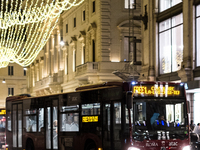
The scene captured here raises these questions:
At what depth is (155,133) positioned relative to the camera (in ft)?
44.5

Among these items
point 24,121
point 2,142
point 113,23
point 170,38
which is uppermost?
point 113,23

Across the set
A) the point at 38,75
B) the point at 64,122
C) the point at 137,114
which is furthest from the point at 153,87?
the point at 38,75

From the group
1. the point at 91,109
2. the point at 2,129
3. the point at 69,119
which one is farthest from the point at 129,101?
the point at 2,129

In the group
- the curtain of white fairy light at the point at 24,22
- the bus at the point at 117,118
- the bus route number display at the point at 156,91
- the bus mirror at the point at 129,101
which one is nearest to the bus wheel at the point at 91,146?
the bus at the point at 117,118

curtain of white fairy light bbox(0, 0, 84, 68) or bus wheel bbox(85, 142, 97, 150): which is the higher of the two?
curtain of white fairy light bbox(0, 0, 84, 68)

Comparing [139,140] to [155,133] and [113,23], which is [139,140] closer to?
[155,133]

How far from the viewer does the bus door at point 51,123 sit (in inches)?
741

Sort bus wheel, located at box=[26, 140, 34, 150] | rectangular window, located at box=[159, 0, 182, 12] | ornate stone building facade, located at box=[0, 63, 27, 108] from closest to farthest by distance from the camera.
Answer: bus wheel, located at box=[26, 140, 34, 150] < rectangular window, located at box=[159, 0, 182, 12] < ornate stone building facade, located at box=[0, 63, 27, 108]

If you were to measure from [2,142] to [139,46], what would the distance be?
17.3 metres

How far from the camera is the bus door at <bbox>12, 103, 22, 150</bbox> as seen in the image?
22.4 metres

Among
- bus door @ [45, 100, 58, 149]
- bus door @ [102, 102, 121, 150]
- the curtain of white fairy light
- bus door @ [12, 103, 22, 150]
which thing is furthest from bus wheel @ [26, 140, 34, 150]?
bus door @ [102, 102, 121, 150]

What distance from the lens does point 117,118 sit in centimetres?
1425

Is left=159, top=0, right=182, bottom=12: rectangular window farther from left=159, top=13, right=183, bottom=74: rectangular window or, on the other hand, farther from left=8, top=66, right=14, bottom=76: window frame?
left=8, top=66, right=14, bottom=76: window frame

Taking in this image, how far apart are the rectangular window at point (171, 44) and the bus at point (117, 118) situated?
9.78m
